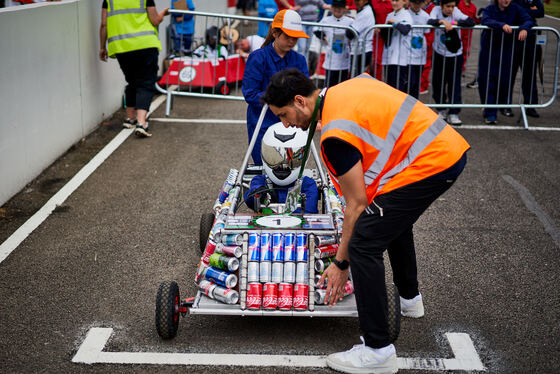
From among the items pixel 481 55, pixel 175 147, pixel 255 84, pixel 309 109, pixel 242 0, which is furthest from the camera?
pixel 242 0

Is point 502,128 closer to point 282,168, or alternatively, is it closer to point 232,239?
point 282,168

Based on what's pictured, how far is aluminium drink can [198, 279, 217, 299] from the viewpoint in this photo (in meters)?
4.30

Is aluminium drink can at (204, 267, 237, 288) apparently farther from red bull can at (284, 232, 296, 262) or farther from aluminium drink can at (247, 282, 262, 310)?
red bull can at (284, 232, 296, 262)

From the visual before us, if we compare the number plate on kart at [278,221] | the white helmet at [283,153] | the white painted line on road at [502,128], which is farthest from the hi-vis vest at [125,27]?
the number plate on kart at [278,221]

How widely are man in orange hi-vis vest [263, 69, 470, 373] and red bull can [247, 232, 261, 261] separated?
61 cm

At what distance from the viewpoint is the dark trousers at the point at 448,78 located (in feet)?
34.2

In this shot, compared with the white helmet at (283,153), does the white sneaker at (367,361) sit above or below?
below

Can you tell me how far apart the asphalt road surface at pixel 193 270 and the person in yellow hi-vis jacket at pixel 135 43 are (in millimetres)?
1015

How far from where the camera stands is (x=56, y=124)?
8242 mm

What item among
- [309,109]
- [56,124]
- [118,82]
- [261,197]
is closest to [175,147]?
[56,124]

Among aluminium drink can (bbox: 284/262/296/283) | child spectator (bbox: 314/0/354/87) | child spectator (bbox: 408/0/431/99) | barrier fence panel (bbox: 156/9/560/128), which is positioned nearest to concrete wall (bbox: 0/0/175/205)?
barrier fence panel (bbox: 156/9/560/128)

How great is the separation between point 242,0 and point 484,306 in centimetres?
2591

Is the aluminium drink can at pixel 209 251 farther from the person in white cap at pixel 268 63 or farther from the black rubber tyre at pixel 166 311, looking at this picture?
the person in white cap at pixel 268 63

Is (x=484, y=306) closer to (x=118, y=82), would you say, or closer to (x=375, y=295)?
(x=375, y=295)
